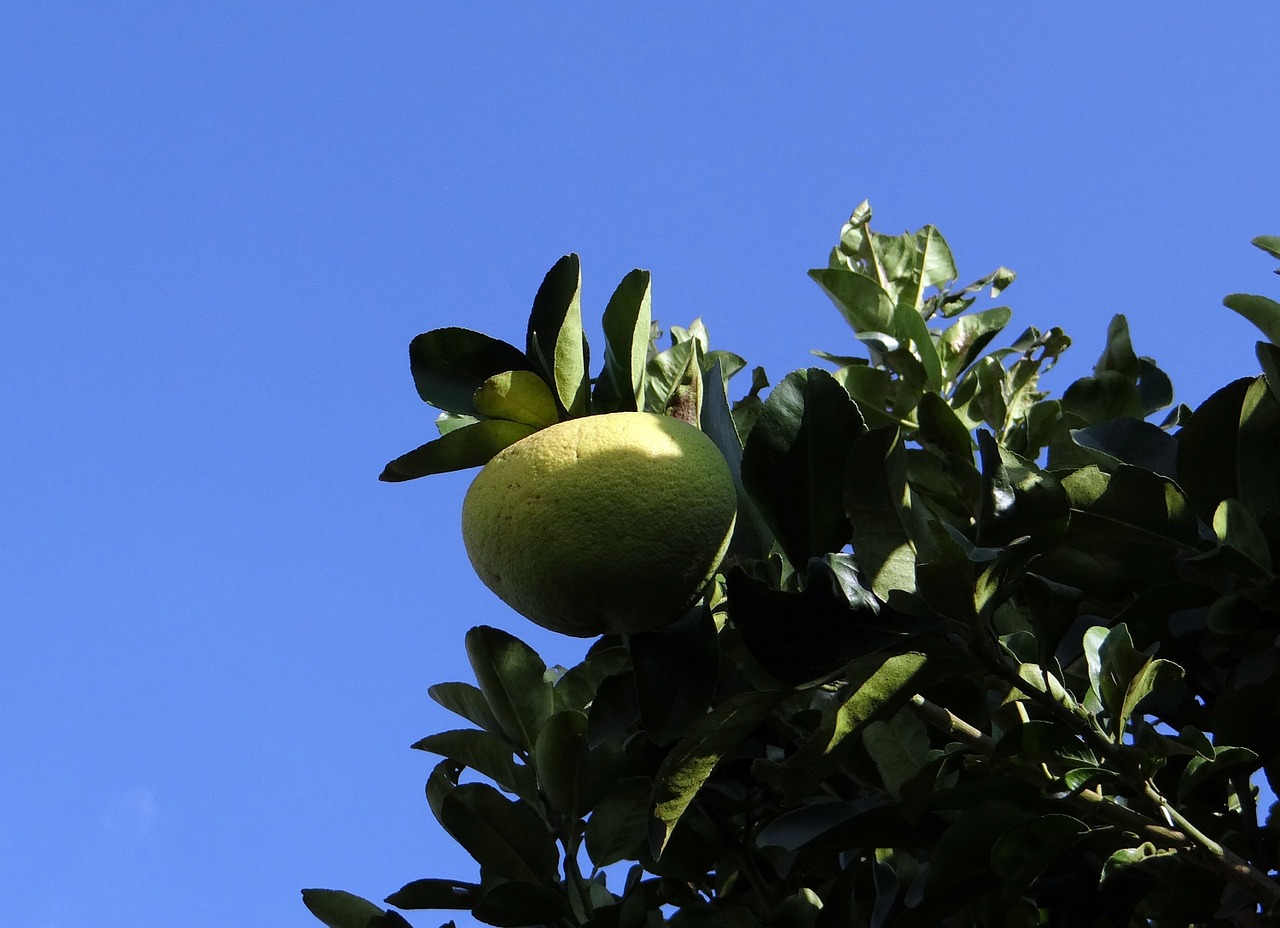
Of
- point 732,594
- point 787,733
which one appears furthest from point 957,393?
point 732,594

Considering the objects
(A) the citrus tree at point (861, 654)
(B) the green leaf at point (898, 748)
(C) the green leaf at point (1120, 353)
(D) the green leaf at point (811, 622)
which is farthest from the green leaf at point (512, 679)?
(C) the green leaf at point (1120, 353)

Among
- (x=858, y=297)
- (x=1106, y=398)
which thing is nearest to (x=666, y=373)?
(x=858, y=297)

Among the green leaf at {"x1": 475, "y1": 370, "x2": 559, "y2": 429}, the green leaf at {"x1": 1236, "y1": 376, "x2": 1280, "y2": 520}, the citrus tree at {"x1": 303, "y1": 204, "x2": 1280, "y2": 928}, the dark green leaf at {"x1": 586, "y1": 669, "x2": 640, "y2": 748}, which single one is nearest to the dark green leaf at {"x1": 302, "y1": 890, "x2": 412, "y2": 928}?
the citrus tree at {"x1": 303, "y1": 204, "x2": 1280, "y2": 928}

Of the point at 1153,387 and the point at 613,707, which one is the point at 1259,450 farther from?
the point at 613,707

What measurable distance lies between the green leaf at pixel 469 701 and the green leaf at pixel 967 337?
34.8 inches

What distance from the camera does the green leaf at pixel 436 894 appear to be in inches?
69.9

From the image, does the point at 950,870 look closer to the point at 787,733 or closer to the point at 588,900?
the point at 787,733

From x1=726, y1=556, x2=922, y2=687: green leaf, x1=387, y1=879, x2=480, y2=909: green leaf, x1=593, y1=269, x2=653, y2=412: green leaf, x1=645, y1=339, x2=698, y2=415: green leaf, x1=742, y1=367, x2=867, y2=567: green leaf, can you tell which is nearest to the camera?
x1=726, y1=556, x2=922, y2=687: green leaf

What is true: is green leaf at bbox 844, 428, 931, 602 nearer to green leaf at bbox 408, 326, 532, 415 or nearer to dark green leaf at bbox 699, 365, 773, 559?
dark green leaf at bbox 699, 365, 773, 559

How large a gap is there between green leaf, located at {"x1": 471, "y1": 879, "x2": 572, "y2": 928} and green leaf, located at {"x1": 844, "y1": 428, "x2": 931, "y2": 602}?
0.67m

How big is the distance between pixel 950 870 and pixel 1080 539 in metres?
0.41

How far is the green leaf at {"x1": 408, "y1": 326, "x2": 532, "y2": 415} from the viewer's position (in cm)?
144

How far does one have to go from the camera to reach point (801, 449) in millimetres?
1314

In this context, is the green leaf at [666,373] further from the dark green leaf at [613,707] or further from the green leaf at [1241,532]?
the green leaf at [1241,532]
